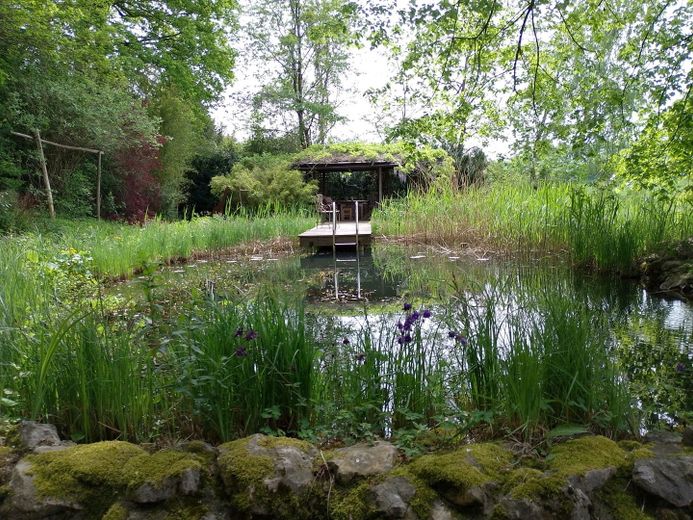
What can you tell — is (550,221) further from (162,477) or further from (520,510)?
(162,477)

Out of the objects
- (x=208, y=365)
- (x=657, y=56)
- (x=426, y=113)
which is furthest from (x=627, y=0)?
(x=208, y=365)

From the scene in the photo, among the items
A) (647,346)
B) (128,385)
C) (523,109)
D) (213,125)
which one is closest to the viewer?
(128,385)

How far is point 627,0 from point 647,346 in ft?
12.7

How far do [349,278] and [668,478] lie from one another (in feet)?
19.1

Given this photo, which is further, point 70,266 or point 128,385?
point 70,266

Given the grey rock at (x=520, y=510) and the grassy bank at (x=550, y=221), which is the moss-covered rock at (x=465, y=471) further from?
the grassy bank at (x=550, y=221)

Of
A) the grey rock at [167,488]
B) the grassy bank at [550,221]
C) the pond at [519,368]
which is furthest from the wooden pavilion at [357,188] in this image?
the grey rock at [167,488]

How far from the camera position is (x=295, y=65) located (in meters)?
25.2

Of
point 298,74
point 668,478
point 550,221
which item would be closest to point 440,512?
point 668,478

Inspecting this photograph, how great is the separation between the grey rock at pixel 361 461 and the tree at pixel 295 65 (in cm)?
2348

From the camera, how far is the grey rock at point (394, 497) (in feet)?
4.55

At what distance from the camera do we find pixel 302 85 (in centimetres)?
2541

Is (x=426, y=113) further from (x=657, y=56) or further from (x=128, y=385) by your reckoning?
(x=128, y=385)

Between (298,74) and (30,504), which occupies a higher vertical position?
(298,74)
